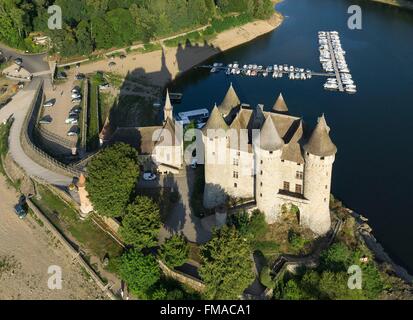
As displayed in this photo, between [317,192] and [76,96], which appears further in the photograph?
[76,96]

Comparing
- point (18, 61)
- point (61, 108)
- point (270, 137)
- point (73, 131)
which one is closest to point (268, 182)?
point (270, 137)

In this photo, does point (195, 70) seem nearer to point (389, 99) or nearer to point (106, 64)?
point (106, 64)

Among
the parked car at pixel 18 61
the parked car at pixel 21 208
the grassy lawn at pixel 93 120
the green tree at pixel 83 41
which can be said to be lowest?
the parked car at pixel 21 208

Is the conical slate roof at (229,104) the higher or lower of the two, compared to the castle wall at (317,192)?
higher

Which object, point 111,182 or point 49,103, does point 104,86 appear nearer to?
point 49,103

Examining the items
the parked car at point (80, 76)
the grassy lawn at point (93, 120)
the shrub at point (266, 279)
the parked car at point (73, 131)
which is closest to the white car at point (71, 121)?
the parked car at point (73, 131)

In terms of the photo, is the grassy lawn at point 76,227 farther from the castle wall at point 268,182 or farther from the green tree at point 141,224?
the castle wall at point 268,182
